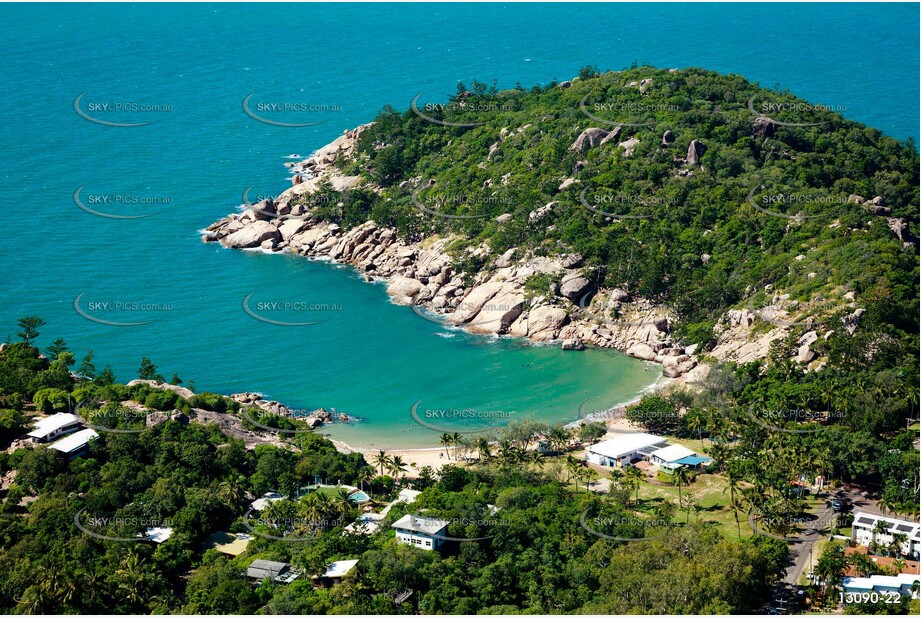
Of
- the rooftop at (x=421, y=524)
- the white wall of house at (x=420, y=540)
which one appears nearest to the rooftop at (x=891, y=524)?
the rooftop at (x=421, y=524)

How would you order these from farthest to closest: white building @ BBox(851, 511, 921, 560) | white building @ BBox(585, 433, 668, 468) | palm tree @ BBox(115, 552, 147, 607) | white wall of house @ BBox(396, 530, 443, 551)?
1. white building @ BBox(585, 433, 668, 468)
2. white wall of house @ BBox(396, 530, 443, 551)
3. white building @ BBox(851, 511, 921, 560)
4. palm tree @ BBox(115, 552, 147, 607)

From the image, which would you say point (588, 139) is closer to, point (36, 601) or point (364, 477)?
point (364, 477)

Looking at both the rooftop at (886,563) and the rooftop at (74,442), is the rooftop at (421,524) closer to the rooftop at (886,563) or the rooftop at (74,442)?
the rooftop at (74,442)

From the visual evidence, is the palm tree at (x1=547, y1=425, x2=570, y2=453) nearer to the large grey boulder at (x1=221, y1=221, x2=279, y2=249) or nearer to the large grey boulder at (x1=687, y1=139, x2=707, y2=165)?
the large grey boulder at (x1=687, y1=139, x2=707, y2=165)

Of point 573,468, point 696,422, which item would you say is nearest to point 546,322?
point 696,422

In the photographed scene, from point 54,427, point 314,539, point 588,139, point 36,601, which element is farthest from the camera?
point 588,139

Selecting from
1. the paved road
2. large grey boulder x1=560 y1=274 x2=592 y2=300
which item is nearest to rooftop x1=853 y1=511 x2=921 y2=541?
the paved road
